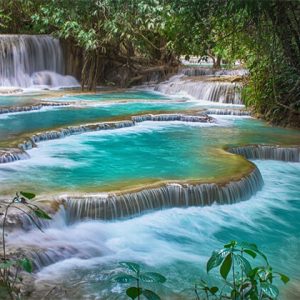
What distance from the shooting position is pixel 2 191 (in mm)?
5688

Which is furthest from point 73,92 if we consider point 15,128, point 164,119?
point 15,128

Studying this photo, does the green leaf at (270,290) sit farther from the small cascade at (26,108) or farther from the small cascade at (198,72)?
the small cascade at (198,72)

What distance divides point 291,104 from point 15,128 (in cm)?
537

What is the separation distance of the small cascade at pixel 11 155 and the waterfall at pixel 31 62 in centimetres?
1136

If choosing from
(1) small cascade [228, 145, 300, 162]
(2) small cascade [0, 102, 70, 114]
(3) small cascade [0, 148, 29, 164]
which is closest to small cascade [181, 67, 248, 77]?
(2) small cascade [0, 102, 70, 114]

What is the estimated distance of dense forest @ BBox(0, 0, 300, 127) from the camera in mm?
7141

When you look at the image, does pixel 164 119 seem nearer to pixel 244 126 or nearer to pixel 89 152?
pixel 244 126

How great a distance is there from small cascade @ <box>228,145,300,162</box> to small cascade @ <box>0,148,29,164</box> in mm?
3239

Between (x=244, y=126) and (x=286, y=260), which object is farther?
(x=244, y=126)

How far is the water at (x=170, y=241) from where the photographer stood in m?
4.24

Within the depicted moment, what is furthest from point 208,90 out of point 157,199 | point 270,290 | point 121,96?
point 270,290

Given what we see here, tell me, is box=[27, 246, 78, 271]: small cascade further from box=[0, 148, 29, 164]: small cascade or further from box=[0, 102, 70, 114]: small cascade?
box=[0, 102, 70, 114]: small cascade

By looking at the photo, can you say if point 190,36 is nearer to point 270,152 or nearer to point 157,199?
point 270,152

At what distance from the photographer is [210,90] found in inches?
590
